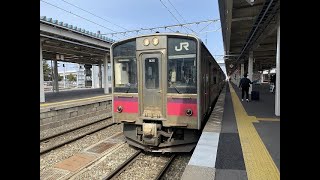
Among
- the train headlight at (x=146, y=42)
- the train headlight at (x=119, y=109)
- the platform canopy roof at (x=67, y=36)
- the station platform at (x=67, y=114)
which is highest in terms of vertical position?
the platform canopy roof at (x=67, y=36)

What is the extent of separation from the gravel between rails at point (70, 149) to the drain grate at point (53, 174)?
0.22 m

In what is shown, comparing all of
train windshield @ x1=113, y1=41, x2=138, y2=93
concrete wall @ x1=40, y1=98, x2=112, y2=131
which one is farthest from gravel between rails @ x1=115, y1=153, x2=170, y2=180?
concrete wall @ x1=40, y1=98, x2=112, y2=131

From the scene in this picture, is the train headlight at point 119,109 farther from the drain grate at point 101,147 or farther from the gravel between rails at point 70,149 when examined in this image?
the gravel between rails at point 70,149

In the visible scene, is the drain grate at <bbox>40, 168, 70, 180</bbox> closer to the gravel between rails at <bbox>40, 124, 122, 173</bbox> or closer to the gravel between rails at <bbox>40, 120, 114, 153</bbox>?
the gravel between rails at <bbox>40, 124, 122, 173</bbox>

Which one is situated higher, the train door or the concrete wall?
the train door

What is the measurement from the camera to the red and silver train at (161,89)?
5418mm

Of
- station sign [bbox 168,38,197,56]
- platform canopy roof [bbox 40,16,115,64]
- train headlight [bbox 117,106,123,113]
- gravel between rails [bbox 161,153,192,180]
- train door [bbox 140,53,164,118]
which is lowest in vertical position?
gravel between rails [bbox 161,153,192,180]

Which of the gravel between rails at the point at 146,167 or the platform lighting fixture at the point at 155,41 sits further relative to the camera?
the platform lighting fixture at the point at 155,41

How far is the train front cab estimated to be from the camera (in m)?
5.44

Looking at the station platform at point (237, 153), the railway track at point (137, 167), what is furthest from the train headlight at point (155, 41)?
the railway track at point (137, 167)

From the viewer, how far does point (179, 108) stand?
548cm

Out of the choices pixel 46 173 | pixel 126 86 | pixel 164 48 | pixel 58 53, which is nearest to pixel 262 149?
pixel 164 48

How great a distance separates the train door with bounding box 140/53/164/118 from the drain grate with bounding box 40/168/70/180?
7.17 feet

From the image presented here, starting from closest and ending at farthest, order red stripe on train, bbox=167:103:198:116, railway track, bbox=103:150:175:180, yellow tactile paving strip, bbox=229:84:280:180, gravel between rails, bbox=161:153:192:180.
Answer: yellow tactile paving strip, bbox=229:84:280:180 < railway track, bbox=103:150:175:180 < gravel between rails, bbox=161:153:192:180 < red stripe on train, bbox=167:103:198:116
